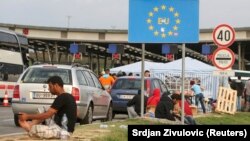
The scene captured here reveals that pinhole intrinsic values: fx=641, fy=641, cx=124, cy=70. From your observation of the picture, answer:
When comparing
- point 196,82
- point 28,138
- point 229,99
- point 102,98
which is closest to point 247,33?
point 196,82

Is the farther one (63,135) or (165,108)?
(165,108)

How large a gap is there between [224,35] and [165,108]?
13.9ft

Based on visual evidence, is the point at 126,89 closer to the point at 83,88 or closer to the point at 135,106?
the point at 135,106

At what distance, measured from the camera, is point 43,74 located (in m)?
16.8

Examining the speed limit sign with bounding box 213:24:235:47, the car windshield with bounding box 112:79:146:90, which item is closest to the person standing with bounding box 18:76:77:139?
the speed limit sign with bounding box 213:24:235:47

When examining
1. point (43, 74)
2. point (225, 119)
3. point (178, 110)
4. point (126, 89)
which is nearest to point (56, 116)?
point (43, 74)

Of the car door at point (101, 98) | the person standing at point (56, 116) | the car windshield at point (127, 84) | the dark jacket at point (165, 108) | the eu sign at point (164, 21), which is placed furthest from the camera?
the car windshield at point (127, 84)

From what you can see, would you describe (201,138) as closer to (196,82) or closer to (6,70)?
(196,82)

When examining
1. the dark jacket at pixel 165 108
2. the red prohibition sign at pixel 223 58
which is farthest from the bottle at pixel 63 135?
the red prohibition sign at pixel 223 58

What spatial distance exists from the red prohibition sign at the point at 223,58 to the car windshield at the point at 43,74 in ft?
16.9

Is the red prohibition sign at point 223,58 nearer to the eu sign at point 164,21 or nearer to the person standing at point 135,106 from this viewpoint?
the person standing at point 135,106

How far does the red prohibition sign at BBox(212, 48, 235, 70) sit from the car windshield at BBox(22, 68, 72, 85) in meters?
5.15

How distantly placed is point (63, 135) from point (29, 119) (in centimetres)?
61

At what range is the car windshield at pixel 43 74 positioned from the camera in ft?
54.7
